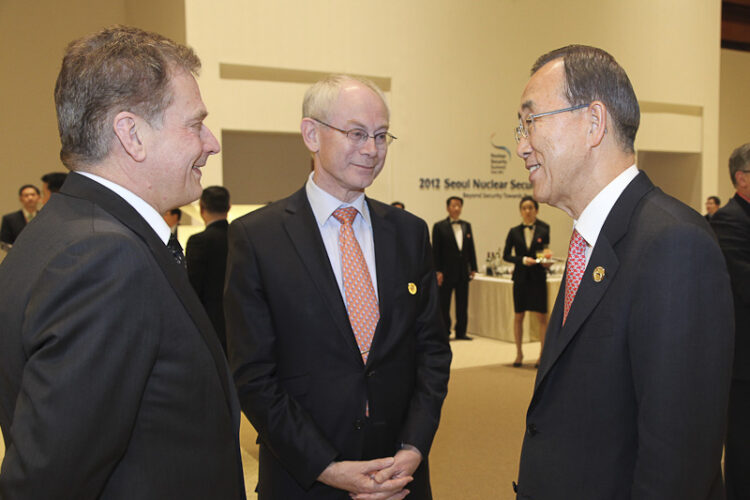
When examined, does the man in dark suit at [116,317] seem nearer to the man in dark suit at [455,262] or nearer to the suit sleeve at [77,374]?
the suit sleeve at [77,374]

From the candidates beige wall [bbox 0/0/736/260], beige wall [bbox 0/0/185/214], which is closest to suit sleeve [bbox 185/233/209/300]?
beige wall [bbox 0/0/736/260]

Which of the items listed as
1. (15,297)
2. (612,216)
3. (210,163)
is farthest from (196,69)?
(210,163)

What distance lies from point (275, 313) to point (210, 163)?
23.1 feet

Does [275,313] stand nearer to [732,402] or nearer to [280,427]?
[280,427]

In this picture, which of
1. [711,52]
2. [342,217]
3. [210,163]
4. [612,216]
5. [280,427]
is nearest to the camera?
[612,216]

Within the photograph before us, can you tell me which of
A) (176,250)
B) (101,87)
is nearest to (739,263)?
(176,250)

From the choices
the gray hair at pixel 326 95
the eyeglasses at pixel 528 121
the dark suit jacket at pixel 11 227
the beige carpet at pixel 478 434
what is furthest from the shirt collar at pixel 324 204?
the dark suit jacket at pixel 11 227

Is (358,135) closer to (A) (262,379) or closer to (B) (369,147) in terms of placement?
(B) (369,147)

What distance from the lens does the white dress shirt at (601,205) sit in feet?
4.92

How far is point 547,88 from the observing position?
1.59 m

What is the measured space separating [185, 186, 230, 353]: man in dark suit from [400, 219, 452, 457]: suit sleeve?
9.42 feet

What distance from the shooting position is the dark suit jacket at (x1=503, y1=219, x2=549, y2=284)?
23.9 ft

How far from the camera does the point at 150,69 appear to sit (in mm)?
1304

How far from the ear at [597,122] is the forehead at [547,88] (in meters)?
0.07
